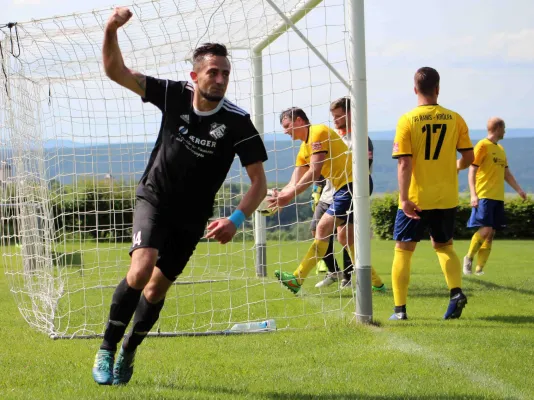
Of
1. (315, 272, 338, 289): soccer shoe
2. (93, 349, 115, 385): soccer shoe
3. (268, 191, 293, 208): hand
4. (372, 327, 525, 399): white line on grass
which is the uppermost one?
(268, 191, 293, 208): hand

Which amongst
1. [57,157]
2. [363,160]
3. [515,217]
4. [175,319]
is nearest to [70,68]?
[57,157]

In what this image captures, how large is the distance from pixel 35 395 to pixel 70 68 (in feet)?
16.3

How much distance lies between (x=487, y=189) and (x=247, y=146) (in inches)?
278

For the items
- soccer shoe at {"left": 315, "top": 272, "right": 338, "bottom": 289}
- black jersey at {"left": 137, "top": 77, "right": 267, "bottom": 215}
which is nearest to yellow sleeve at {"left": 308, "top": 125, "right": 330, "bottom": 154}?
soccer shoe at {"left": 315, "top": 272, "right": 338, "bottom": 289}

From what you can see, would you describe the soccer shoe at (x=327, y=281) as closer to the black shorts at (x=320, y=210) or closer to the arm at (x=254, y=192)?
the black shorts at (x=320, y=210)

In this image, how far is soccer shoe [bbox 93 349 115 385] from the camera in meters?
4.74

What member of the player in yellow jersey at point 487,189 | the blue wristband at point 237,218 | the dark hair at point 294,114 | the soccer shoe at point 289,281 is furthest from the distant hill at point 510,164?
the blue wristband at point 237,218

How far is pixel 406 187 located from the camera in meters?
7.09

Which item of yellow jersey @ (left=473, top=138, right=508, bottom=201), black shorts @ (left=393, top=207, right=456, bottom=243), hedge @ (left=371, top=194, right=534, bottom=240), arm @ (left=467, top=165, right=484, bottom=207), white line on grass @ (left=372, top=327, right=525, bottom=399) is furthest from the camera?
hedge @ (left=371, top=194, right=534, bottom=240)

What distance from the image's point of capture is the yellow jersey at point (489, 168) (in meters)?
11.0

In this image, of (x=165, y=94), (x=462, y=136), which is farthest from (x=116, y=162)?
(x=165, y=94)

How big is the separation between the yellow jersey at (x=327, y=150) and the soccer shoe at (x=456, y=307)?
1.66 meters

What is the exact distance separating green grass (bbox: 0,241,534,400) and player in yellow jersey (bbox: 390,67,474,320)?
1.37ft

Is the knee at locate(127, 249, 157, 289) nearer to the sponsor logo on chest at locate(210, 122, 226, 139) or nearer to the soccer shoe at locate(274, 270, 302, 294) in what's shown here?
the sponsor logo on chest at locate(210, 122, 226, 139)
